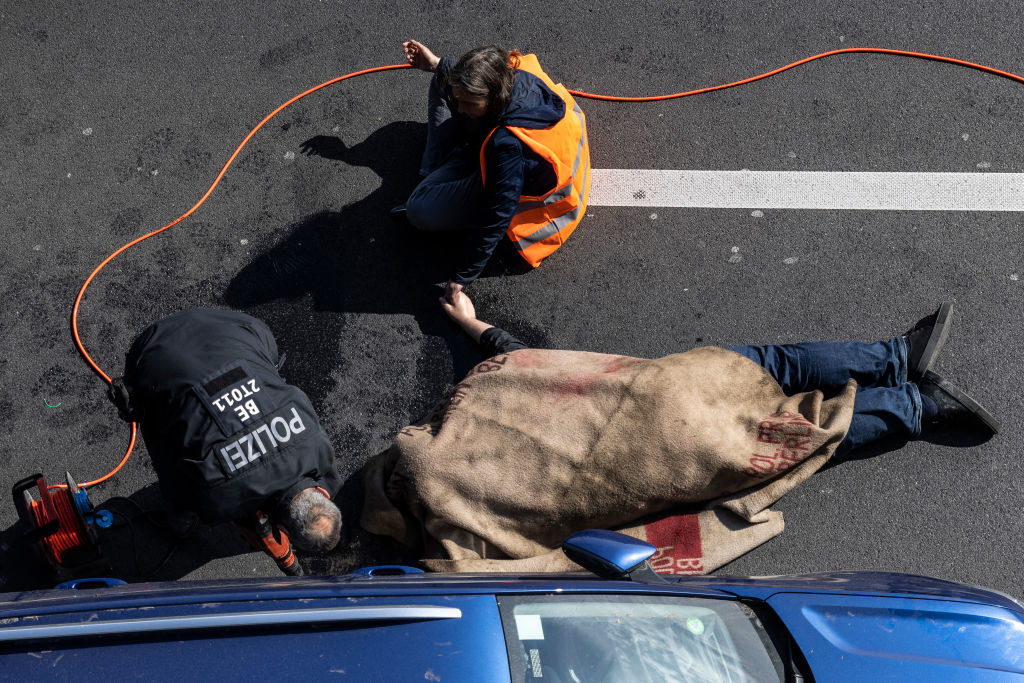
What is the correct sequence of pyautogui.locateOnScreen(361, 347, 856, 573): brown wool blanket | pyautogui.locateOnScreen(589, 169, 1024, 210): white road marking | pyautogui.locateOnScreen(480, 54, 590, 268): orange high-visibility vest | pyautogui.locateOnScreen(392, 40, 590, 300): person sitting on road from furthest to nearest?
pyautogui.locateOnScreen(589, 169, 1024, 210): white road marking < pyautogui.locateOnScreen(480, 54, 590, 268): orange high-visibility vest < pyautogui.locateOnScreen(392, 40, 590, 300): person sitting on road < pyautogui.locateOnScreen(361, 347, 856, 573): brown wool blanket

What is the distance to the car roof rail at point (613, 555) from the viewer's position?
2643 mm

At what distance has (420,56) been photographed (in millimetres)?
4152

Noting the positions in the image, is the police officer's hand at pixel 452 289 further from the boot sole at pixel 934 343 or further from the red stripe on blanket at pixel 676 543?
the boot sole at pixel 934 343

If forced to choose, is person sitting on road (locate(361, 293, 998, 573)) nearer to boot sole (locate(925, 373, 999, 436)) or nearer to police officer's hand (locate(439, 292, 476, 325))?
boot sole (locate(925, 373, 999, 436))

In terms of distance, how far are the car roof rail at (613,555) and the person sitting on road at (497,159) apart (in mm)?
1655

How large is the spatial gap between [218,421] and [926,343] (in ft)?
10.7

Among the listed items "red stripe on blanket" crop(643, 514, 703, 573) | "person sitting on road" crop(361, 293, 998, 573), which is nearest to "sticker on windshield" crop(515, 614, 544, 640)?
"person sitting on road" crop(361, 293, 998, 573)

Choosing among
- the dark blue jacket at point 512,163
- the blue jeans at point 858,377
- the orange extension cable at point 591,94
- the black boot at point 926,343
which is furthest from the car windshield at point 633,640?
the orange extension cable at point 591,94

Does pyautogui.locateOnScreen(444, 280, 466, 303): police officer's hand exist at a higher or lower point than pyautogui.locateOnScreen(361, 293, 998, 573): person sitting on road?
higher

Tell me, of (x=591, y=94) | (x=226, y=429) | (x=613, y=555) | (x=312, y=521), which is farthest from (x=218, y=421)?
(x=591, y=94)

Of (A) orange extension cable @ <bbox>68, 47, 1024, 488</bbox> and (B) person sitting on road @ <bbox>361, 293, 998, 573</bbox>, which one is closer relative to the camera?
(B) person sitting on road @ <bbox>361, 293, 998, 573</bbox>

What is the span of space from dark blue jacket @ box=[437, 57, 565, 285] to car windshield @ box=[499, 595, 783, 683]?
6.28 feet

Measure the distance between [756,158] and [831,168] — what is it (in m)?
0.41

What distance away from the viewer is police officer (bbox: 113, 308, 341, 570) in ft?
9.93
